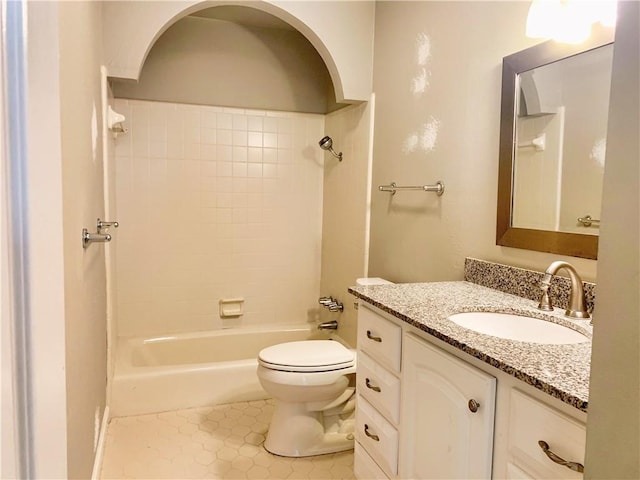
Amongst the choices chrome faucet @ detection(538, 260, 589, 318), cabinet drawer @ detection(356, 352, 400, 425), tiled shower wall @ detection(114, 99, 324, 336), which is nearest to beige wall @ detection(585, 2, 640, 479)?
chrome faucet @ detection(538, 260, 589, 318)

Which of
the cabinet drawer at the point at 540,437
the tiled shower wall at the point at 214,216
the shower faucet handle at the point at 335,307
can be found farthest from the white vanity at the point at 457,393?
the tiled shower wall at the point at 214,216

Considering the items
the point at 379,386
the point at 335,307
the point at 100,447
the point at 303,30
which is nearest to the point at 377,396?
the point at 379,386

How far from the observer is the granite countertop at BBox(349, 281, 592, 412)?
2.90 ft

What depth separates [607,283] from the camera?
408mm

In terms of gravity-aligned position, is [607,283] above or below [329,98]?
below

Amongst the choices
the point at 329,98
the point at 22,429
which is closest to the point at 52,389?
the point at 22,429

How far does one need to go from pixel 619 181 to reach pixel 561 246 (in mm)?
1229

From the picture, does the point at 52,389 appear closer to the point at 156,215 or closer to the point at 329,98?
the point at 156,215

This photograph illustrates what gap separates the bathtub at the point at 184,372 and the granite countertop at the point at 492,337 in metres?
1.24

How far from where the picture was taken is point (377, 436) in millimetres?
1608

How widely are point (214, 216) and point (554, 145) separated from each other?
85.5 inches

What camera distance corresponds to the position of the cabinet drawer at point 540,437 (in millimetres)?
854

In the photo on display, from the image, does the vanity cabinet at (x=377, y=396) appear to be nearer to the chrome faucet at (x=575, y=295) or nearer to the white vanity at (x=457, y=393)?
the white vanity at (x=457, y=393)

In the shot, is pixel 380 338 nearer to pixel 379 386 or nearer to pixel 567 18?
pixel 379 386
